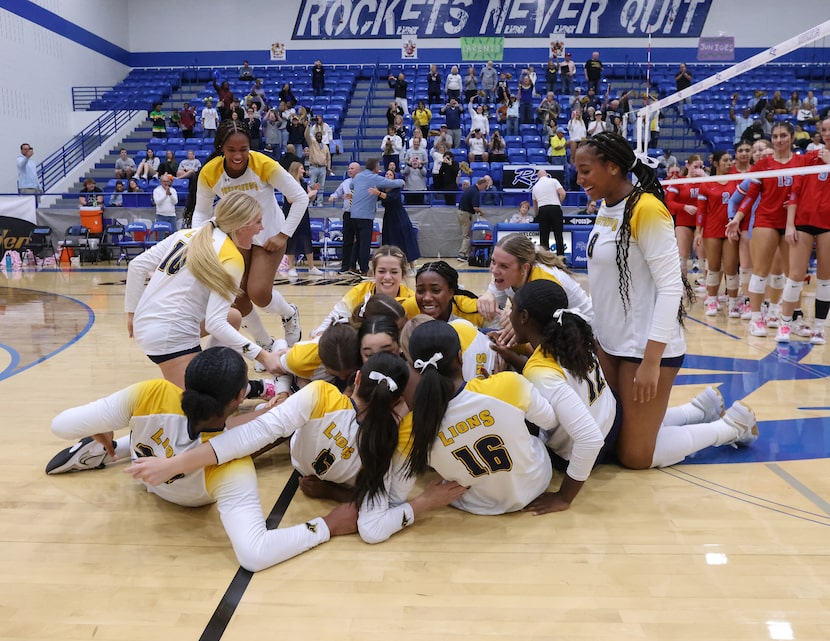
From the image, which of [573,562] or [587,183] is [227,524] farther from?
[587,183]

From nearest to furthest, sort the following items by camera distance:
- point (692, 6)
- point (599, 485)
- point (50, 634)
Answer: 1. point (50, 634)
2. point (599, 485)
3. point (692, 6)

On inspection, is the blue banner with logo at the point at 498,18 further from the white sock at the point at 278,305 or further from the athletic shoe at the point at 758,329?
the white sock at the point at 278,305

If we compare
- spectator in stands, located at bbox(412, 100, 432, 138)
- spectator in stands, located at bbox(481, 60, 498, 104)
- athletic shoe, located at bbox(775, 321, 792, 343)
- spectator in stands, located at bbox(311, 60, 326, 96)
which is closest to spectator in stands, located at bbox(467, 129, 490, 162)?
spectator in stands, located at bbox(412, 100, 432, 138)

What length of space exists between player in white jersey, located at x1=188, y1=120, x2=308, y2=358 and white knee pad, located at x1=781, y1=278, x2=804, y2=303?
13.1 feet

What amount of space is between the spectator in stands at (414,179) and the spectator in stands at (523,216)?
6.76ft

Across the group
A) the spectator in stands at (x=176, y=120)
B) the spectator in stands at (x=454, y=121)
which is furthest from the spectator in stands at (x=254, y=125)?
the spectator in stands at (x=454, y=121)

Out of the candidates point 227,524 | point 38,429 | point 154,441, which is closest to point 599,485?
point 227,524

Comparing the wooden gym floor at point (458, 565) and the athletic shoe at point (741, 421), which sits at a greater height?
the athletic shoe at point (741, 421)

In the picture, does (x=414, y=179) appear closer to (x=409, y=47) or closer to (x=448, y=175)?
(x=448, y=175)

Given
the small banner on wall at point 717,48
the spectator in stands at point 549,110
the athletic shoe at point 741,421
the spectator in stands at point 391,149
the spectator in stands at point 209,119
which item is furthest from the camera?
the small banner on wall at point 717,48

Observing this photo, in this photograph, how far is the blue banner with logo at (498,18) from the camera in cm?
2092

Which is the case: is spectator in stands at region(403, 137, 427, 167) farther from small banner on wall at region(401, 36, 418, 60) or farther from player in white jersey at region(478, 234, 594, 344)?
player in white jersey at region(478, 234, 594, 344)

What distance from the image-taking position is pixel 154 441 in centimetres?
248

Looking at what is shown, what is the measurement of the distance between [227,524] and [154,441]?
44cm
